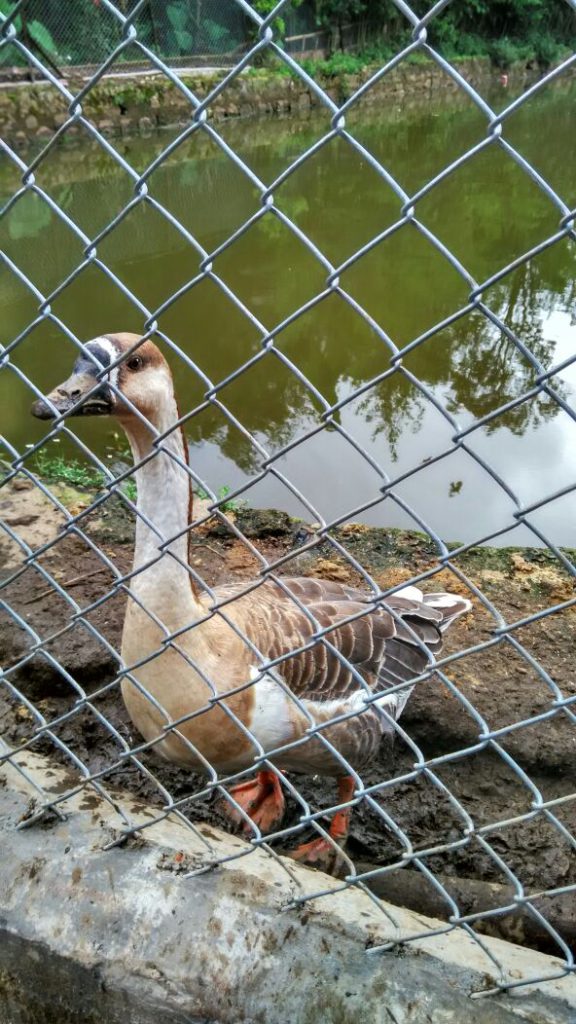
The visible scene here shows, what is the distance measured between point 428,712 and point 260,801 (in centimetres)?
71

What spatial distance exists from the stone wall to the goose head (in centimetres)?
814

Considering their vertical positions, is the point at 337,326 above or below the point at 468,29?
below

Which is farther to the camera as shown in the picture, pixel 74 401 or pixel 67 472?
pixel 67 472

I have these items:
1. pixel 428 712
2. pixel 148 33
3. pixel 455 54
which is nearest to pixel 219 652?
pixel 428 712

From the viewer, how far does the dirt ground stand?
7.32 feet

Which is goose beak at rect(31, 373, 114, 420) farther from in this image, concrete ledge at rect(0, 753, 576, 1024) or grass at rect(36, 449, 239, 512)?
grass at rect(36, 449, 239, 512)

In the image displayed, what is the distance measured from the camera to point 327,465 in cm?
489

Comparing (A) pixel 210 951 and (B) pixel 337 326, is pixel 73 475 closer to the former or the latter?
(A) pixel 210 951

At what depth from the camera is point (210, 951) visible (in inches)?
56.2

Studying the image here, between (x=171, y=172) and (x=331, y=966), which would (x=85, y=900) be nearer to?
(x=331, y=966)

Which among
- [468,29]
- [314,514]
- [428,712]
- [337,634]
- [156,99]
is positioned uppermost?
[156,99]

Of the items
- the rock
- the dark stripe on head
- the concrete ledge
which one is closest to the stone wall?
the rock

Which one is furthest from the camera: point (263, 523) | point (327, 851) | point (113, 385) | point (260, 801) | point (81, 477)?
point (81, 477)

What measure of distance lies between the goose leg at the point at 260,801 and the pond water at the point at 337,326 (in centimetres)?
113
